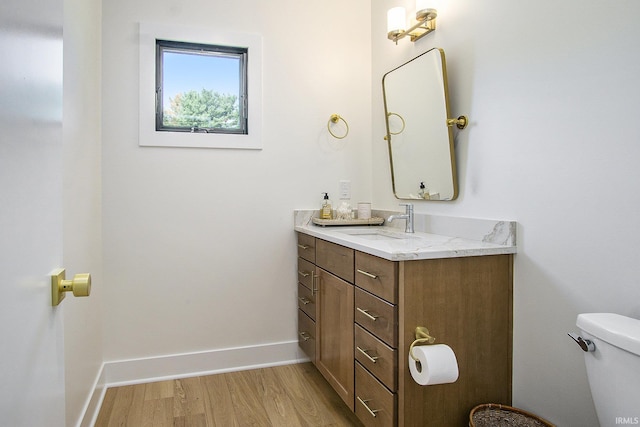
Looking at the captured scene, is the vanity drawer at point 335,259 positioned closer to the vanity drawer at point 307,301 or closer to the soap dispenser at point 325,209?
the vanity drawer at point 307,301

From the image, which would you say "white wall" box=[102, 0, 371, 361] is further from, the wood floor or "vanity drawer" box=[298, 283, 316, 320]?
the wood floor

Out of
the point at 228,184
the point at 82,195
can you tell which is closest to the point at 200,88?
the point at 228,184

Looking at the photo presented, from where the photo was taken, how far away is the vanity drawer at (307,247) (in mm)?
2361

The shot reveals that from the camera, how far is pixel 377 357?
1.60 metres

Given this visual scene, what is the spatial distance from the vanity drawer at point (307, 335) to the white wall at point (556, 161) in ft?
3.58

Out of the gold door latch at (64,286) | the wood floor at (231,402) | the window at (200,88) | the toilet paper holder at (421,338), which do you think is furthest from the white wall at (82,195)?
the toilet paper holder at (421,338)

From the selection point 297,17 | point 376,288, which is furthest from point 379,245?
point 297,17

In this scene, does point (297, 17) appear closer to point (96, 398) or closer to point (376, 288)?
point (376, 288)

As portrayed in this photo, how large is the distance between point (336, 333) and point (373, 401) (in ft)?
1.43

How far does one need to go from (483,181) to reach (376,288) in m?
0.70

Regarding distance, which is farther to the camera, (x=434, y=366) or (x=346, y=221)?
(x=346, y=221)

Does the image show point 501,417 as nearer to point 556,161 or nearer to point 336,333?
point 336,333

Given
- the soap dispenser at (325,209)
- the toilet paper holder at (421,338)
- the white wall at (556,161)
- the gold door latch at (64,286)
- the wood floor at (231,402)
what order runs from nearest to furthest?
the gold door latch at (64,286), the white wall at (556,161), the toilet paper holder at (421,338), the wood floor at (231,402), the soap dispenser at (325,209)

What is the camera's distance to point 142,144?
2.41 meters
